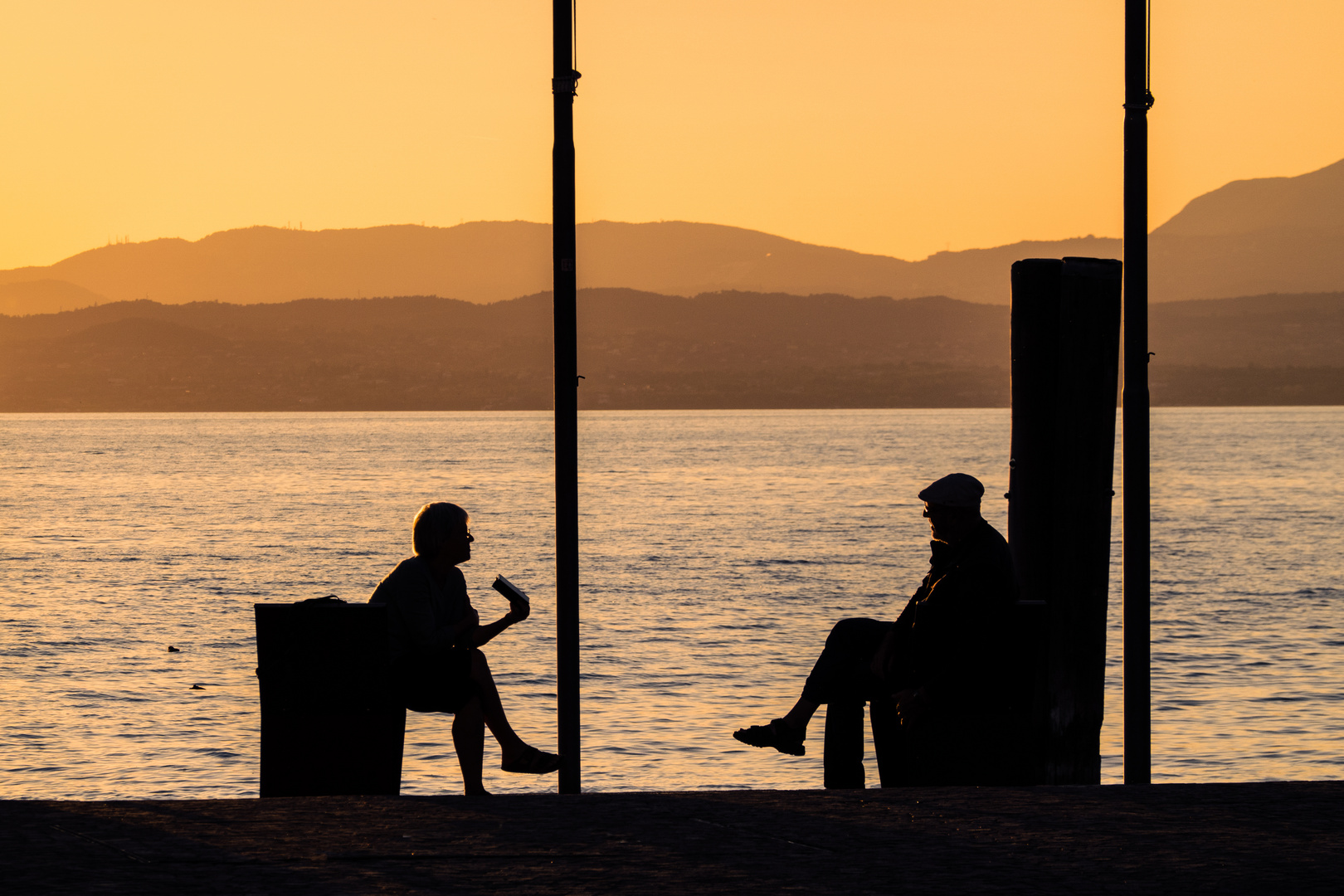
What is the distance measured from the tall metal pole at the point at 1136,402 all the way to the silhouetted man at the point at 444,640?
2.85 meters

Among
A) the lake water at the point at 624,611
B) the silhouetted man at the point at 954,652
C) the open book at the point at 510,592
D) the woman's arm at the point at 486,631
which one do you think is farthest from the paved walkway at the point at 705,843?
the lake water at the point at 624,611

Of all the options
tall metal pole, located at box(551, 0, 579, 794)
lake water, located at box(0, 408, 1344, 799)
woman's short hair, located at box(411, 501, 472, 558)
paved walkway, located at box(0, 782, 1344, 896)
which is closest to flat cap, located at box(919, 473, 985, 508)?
paved walkway, located at box(0, 782, 1344, 896)

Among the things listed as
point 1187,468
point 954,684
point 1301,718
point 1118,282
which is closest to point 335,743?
point 954,684

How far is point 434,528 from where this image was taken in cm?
697

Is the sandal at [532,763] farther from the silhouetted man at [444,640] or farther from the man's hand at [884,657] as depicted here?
the man's hand at [884,657]

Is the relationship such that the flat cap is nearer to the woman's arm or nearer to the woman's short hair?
the woman's arm

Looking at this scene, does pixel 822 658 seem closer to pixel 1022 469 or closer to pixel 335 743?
pixel 1022 469

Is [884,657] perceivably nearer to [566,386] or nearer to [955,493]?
[955,493]

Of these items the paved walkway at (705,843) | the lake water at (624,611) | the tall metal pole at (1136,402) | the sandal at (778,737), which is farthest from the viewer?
the lake water at (624,611)

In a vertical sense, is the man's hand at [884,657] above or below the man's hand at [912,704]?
above

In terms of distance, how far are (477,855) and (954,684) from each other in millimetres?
2533

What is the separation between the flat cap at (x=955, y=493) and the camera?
6.79m

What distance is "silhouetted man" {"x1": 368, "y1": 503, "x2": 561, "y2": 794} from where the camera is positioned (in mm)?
6883

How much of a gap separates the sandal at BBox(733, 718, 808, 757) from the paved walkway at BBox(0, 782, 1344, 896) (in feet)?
4.10
